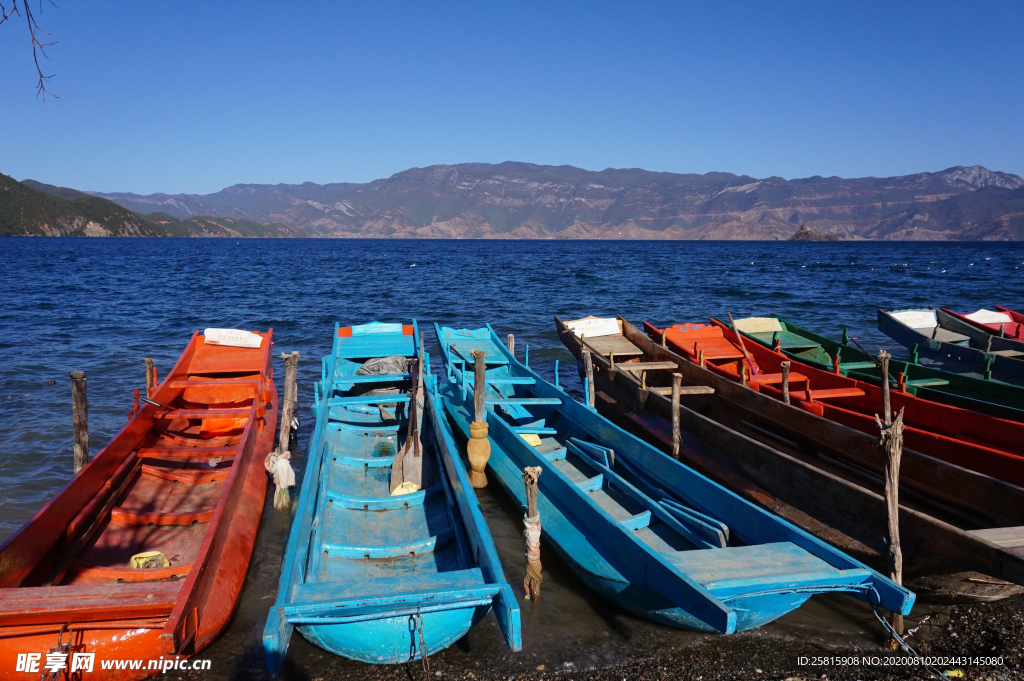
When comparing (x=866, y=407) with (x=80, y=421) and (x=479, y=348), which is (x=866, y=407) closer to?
(x=479, y=348)

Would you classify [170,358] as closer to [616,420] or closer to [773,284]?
[616,420]

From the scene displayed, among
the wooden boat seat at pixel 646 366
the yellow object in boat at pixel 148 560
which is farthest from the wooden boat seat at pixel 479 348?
the yellow object in boat at pixel 148 560

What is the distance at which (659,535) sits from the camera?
7.35 metres

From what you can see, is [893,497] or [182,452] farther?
[182,452]

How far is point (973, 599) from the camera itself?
20.5 feet

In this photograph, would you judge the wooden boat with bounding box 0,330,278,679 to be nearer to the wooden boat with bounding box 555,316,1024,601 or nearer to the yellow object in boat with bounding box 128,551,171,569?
the yellow object in boat with bounding box 128,551,171,569

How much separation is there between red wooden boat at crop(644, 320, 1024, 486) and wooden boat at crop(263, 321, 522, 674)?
21.1 ft

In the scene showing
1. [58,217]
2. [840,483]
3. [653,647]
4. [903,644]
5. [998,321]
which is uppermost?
[58,217]

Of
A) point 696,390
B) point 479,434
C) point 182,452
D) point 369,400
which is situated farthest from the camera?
point 696,390

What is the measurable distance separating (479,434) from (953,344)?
1374 cm

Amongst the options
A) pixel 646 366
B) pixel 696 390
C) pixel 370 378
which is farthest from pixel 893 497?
pixel 370 378

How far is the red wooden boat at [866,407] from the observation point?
7.72m

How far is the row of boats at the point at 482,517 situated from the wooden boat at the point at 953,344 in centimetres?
44

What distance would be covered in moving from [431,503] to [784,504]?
A: 4.93 meters
